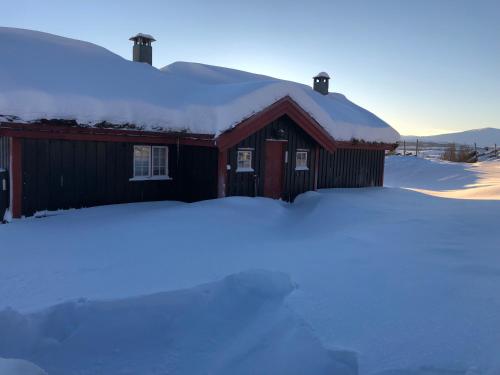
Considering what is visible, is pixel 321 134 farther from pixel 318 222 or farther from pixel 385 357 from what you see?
pixel 385 357

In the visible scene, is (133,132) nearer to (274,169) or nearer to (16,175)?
(16,175)

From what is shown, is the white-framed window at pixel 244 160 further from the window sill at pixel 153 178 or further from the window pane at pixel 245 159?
the window sill at pixel 153 178

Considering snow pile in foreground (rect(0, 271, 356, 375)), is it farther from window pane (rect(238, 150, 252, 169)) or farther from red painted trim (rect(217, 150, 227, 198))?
window pane (rect(238, 150, 252, 169))

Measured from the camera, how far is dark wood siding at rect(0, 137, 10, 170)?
9789mm

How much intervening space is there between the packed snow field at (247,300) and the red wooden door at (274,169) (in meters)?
4.73

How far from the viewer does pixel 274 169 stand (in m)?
13.8

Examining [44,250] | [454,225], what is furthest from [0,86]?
[454,225]

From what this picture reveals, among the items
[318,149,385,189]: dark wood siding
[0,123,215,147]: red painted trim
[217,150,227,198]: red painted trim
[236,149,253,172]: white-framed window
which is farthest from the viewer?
[318,149,385,189]: dark wood siding

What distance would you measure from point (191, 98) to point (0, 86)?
17.2 feet

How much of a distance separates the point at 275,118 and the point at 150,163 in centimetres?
396

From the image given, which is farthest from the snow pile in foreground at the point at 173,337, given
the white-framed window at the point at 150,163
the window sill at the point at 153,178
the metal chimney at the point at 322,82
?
the metal chimney at the point at 322,82

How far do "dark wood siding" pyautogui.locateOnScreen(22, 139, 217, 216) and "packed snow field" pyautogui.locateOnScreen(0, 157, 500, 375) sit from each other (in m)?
1.49

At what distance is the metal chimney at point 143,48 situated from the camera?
16250 mm

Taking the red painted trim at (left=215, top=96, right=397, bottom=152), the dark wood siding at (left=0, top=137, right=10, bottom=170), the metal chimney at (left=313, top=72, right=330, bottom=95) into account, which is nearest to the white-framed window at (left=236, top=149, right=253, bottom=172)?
the red painted trim at (left=215, top=96, right=397, bottom=152)
